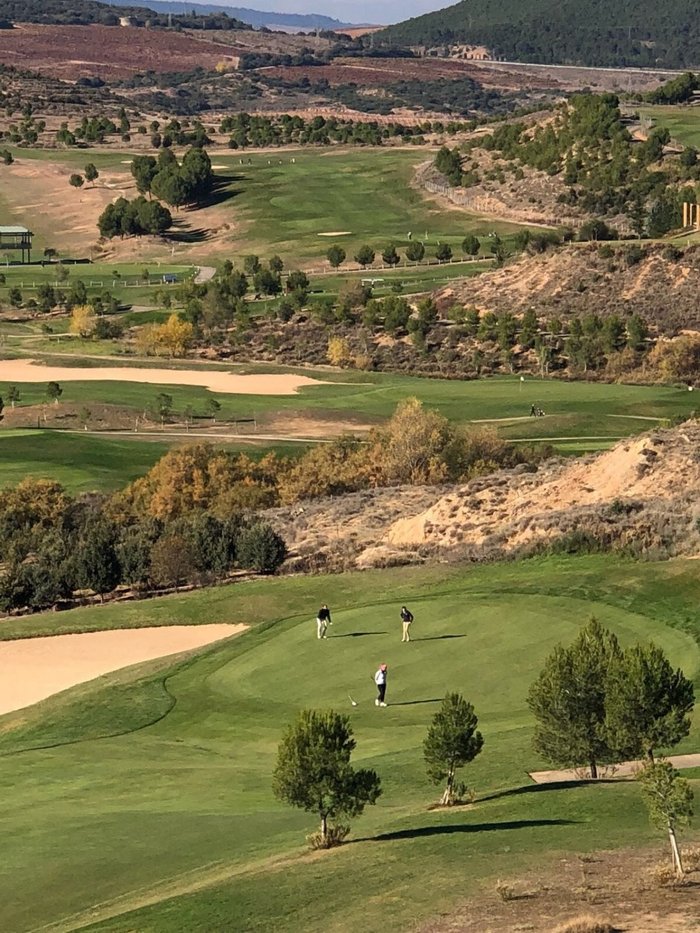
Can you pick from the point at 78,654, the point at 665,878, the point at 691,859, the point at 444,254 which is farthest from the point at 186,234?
the point at 665,878

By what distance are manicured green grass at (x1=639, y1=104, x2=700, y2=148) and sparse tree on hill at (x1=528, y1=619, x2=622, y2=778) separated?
479 feet

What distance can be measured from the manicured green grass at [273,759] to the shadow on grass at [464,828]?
0.08m

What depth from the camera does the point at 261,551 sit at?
63.8m

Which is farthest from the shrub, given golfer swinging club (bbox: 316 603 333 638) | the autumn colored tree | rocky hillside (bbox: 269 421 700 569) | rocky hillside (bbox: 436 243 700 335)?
rocky hillside (bbox: 436 243 700 335)

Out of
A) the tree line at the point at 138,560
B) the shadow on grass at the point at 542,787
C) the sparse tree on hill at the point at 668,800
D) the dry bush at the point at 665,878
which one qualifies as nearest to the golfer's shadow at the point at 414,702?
the shadow on grass at the point at 542,787

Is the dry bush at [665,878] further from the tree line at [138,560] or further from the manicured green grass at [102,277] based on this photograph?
the manicured green grass at [102,277]

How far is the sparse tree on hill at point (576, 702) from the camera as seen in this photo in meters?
30.7

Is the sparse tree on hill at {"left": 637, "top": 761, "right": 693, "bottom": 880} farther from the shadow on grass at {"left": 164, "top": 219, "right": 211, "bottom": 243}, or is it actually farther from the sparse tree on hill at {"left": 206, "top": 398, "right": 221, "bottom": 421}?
the shadow on grass at {"left": 164, "top": 219, "right": 211, "bottom": 243}

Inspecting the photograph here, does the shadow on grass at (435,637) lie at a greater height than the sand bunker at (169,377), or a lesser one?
greater

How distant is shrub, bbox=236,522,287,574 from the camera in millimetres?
63844

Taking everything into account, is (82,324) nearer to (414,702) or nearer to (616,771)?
(414,702)

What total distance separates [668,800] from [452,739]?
6.24m

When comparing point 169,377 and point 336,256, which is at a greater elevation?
point 336,256

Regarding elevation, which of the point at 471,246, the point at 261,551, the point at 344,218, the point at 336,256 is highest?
the point at 344,218
